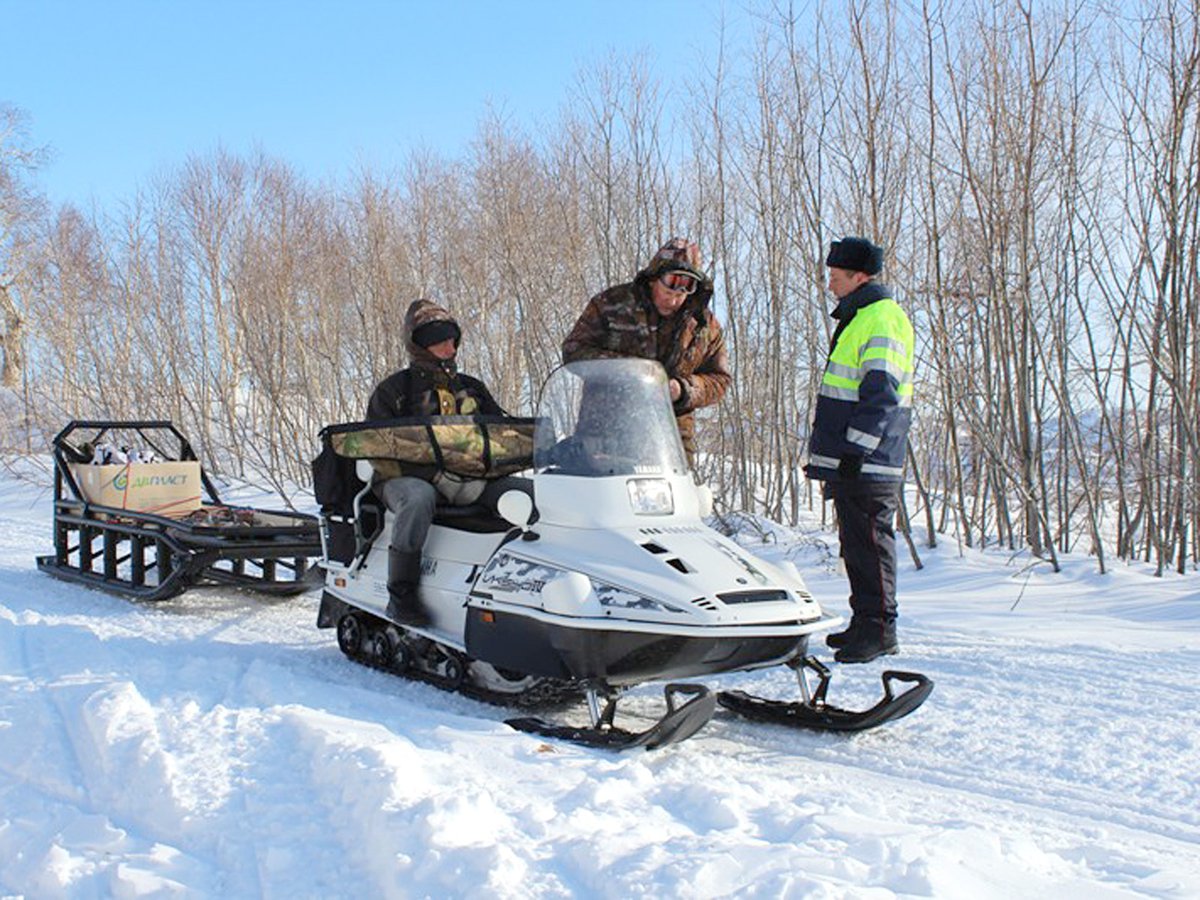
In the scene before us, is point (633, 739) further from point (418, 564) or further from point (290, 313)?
point (290, 313)

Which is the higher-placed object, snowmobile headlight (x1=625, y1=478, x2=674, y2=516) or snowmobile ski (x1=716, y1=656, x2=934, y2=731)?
snowmobile headlight (x1=625, y1=478, x2=674, y2=516)

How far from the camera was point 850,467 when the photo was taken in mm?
3850

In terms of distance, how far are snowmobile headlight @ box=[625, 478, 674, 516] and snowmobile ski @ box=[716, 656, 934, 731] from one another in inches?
26.5

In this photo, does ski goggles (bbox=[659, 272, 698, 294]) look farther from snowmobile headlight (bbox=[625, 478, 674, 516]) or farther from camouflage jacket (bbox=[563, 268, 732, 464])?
snowmobile headlight (bbox=[625, 478, 674, 516])

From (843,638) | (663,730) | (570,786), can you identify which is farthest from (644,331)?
(570,786)

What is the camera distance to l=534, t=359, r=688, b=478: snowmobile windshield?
364cm

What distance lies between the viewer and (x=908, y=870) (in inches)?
82.1

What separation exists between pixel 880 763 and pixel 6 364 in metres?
25.9

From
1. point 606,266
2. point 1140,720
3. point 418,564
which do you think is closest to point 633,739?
point 418,564

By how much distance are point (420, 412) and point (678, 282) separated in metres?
1.26

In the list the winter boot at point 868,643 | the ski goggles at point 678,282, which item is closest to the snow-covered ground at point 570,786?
the winter boot at point 868,643

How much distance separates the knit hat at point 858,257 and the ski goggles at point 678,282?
0.60m

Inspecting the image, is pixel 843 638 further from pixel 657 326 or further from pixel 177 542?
pixel 177 542

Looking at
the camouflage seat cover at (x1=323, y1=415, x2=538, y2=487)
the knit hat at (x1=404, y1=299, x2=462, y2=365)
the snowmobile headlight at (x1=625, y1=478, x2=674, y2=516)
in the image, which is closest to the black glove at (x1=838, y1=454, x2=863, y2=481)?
the snowmobile headlight at (x1=625, y1=478, x2=674, y2=516)
